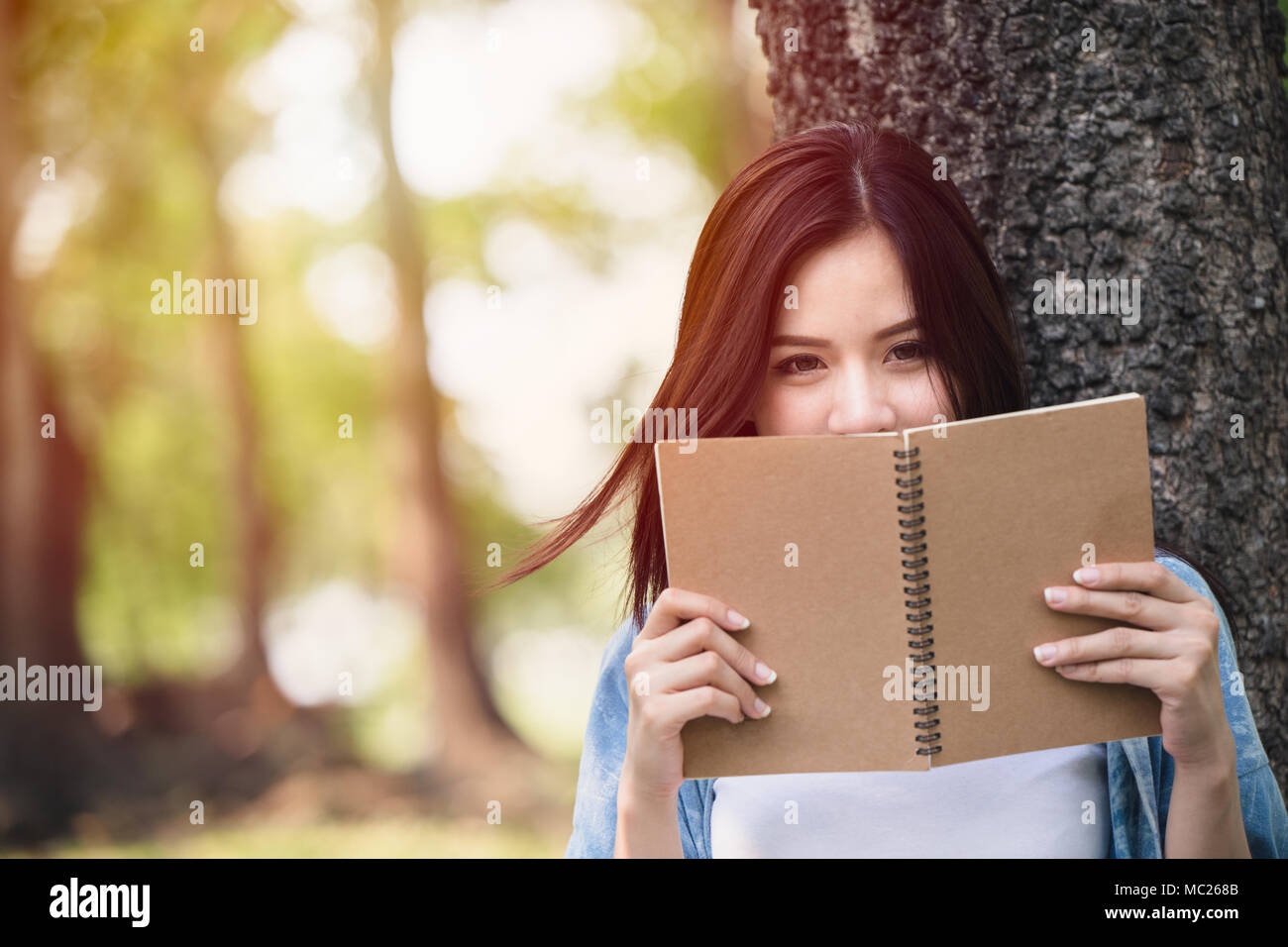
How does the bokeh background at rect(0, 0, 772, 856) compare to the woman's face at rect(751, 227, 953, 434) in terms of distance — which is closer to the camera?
the woman's face at rect(751, 227, 953, 434)

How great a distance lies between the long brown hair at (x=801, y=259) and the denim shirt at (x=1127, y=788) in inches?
10.1

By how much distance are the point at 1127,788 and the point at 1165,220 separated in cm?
127

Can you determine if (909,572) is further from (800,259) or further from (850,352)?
(800,259)

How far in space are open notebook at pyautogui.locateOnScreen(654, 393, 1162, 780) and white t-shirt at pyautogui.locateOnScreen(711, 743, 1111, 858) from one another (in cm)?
24

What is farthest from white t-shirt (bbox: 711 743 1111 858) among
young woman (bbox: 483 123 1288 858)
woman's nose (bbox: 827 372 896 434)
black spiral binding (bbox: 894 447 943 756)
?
woman's nose (bbox: 827 372 896 434)

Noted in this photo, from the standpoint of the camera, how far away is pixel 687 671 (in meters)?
1.85

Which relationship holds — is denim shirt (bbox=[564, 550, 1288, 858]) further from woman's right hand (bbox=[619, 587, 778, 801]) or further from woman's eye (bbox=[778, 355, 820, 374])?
woman's eye (bbox=[778, 355, 820, 374])

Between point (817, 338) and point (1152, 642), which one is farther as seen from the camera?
point (817, 338)

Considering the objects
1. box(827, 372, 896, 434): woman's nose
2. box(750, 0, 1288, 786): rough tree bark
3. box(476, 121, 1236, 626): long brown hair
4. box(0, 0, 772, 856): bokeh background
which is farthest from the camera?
box(0, 0, 772, 856): bokeh background

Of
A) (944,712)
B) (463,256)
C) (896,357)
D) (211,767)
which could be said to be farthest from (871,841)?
(463,256)

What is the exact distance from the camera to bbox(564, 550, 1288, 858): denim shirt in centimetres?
206

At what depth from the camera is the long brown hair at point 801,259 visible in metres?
2.14

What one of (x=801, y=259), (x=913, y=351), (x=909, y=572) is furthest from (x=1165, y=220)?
(x=909, y=572)

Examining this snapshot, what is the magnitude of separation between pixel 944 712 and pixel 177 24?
11481mm
